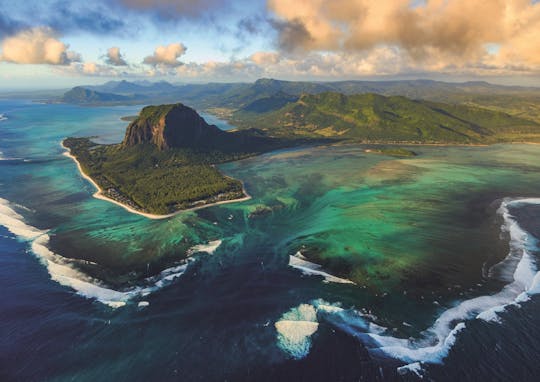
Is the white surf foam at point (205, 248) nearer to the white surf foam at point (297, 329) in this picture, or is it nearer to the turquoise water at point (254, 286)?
the turquoise water at point (254, 286)

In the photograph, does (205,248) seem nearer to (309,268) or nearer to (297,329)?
(309,268)

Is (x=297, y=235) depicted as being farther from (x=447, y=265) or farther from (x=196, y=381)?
(x=196, y=381)

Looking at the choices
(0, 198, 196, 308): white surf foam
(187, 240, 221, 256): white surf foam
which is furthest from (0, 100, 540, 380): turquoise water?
(187, 240, 221, 256): white surf foam

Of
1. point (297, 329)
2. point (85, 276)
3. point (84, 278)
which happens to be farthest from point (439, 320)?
point (85, 276)

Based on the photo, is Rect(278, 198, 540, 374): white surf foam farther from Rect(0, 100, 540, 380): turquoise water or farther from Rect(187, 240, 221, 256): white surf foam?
Rect(187, 240, 221, 256): white surf foam

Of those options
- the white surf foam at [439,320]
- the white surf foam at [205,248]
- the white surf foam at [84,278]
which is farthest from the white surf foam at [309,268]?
the white surf foam at [84,278]

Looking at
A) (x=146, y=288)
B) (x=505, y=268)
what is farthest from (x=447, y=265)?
(x=146, y=288)

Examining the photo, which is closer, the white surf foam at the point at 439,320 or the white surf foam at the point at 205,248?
the white surf foam at the point at 439,320
